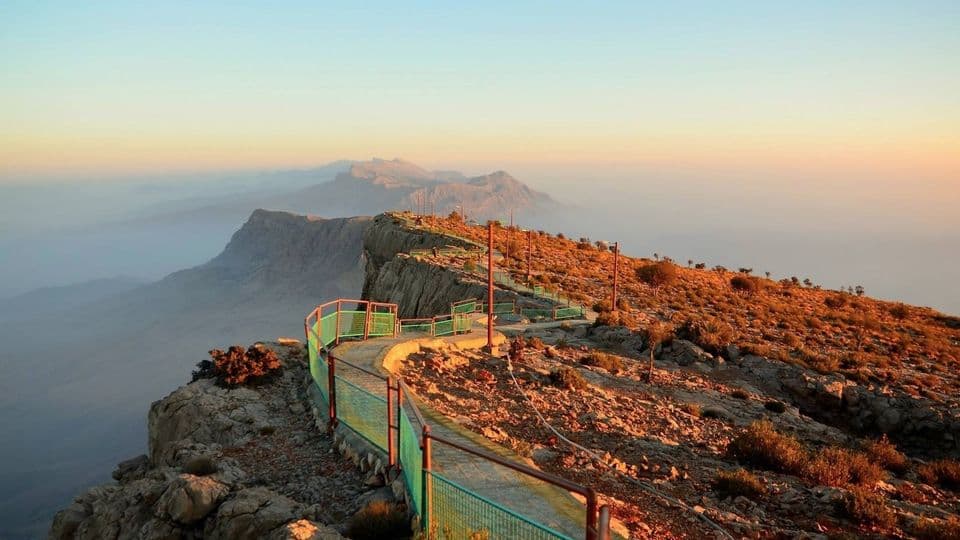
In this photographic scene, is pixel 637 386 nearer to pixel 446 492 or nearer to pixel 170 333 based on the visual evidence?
pixel 446 492

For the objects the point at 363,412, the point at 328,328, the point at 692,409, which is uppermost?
the point at 363,412

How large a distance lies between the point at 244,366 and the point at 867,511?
Result: 16.4 m

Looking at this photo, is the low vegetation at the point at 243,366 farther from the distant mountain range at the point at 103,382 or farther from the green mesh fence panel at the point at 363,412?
the distant mountain range at the point at 103,382

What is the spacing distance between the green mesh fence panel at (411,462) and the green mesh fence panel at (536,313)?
Result: 2391 cm

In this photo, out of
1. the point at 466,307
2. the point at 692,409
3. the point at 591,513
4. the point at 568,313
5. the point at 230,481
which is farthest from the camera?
the point at 466,307

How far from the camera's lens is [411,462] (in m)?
8.55

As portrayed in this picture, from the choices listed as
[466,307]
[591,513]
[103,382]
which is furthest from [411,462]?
[103,382]

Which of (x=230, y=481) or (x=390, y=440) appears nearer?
(x=390, y=440)

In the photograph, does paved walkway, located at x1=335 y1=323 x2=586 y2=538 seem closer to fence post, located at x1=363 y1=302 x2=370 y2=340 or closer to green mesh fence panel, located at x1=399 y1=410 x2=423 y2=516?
green mesh fence panel, located at x1=399 y1=410 x2=423 y2=516

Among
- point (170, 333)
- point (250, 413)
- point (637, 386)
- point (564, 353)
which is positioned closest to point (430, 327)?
point (564, 353)

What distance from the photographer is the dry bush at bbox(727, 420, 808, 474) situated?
12.4 m

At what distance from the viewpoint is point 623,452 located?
12.7m

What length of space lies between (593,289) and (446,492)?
1495 inches

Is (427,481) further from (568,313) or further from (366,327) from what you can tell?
(568,313)
